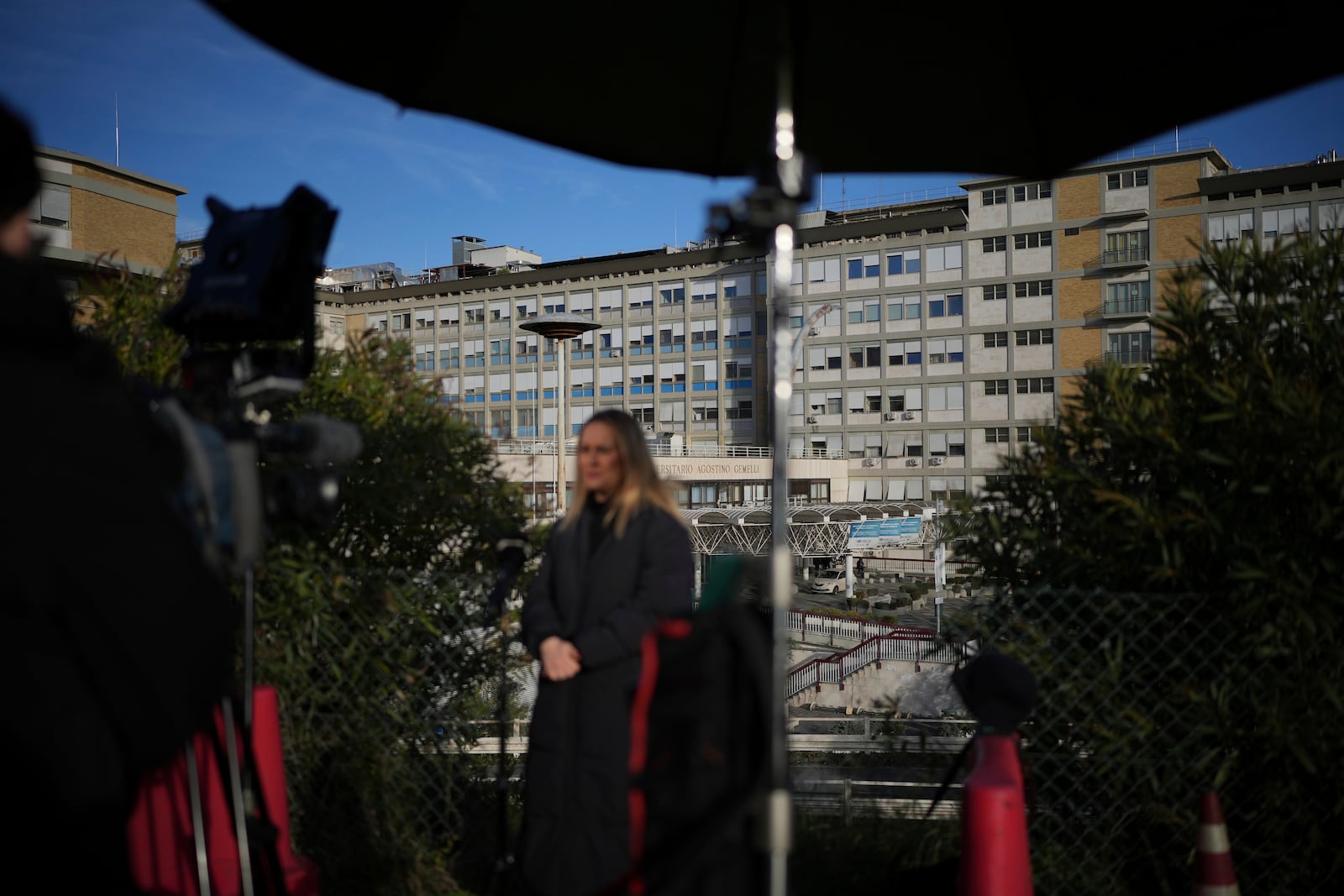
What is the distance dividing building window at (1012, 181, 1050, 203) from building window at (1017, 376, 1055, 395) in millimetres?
11809

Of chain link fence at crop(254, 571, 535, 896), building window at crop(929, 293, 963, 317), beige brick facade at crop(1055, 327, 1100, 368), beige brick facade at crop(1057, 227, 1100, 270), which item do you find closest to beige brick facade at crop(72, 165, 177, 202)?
building window at crop(929, 293, 963, 317)

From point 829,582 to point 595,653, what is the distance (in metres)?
54.3

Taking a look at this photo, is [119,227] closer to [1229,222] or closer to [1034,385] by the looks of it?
[1034,385]

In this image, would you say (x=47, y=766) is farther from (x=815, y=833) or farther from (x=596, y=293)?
(x=596, y=293)

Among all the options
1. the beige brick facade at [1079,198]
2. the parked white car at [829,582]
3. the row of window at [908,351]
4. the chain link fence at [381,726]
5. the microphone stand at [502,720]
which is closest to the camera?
the microphone stand at [502,720]

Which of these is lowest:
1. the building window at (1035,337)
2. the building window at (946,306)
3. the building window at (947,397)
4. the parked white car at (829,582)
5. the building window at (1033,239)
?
the parked white car at (829,582)

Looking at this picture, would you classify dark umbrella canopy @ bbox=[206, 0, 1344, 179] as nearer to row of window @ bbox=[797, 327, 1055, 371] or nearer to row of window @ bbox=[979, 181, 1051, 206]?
row of window @ bbox=[979, 181, 1051, 206]

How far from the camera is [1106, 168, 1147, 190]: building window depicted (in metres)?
63.0

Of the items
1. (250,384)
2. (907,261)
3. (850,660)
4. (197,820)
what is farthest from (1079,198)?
(197,820)

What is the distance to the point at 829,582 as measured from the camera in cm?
5622

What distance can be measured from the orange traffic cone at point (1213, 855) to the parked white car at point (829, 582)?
5128cm

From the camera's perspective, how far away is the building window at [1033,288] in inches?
2621

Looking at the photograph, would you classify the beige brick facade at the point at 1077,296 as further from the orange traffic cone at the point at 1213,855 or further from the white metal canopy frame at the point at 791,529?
the orange traffic cone at the point at 1213,855

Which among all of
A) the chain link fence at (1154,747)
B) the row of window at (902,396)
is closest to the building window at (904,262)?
the row of window at (902,396)
